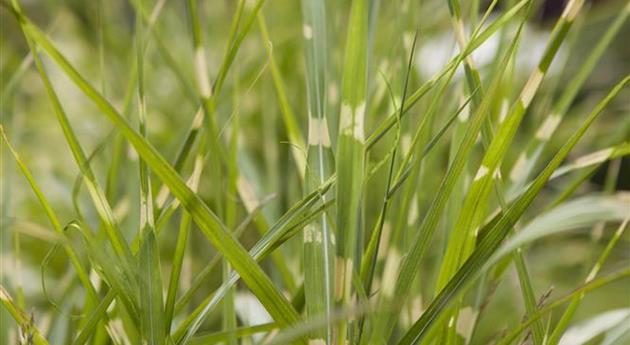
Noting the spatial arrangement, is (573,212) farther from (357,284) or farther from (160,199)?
(160,199)

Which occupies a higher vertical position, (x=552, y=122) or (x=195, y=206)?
(x=552, y=122)

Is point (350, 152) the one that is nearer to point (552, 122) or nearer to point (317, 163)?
point (317, 163)

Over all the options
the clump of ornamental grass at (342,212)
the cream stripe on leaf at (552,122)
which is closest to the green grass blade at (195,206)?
the clump of ornamental grass at (342,212)

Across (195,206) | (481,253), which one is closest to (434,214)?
(481,253)

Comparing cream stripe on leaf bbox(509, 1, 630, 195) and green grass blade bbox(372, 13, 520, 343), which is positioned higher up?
cream stripe on leaf bbox(509, 1, 630, 195)

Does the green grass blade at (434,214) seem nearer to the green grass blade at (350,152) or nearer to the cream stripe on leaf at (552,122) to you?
the green grass blade at (350,152)

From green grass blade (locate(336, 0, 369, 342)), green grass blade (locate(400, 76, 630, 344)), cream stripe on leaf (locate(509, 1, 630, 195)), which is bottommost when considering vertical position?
green grass blade (locate(400, 76, 630, 344))

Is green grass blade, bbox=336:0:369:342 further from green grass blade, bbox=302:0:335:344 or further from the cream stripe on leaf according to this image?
the cream stripe on leaf

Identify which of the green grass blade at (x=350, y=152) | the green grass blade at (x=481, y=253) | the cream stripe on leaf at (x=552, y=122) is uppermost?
A: the cream stripe on leaf at (x=552, y=122)

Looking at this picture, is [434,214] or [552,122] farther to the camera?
[552,122]

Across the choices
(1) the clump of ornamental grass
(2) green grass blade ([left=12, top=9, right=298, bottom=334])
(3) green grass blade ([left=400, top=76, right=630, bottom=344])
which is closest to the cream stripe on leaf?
(1) the clump of ornamental grass

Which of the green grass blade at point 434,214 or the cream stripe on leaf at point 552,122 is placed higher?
the cream stripe on leaf at point 552,122

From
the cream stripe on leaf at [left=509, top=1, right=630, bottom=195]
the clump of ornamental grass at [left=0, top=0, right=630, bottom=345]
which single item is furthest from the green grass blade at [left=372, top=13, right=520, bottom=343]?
the cream stripe on leaf at [left=509, top=1, right=630, bottom=195]

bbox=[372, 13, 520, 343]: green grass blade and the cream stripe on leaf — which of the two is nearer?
bbox=[372, 13, 520, 343]: green grass blade
